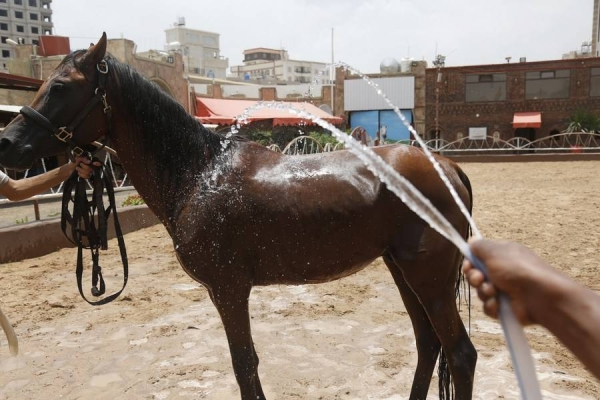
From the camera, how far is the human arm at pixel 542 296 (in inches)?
35.7

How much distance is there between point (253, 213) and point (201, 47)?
100254mm

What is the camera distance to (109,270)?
6688 millimetres

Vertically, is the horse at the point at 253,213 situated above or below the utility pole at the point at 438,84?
below

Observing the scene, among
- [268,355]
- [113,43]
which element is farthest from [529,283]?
[113,43]

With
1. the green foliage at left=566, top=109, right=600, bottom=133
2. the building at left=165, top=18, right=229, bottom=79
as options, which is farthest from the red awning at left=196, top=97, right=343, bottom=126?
the building at left=165, top=18, right=229, bottom=79

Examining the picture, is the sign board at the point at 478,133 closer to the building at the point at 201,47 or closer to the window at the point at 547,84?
the window at the point at 547,84

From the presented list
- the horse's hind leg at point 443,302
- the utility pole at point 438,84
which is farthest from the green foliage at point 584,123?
the horse's hind leg at point 443,302

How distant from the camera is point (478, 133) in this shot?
35438 millimetres

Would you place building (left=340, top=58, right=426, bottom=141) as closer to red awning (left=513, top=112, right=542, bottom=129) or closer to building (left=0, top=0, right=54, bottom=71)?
red awning (left=513, top=112, right=542, bottom=129)

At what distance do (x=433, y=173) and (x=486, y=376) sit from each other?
1.82 metres

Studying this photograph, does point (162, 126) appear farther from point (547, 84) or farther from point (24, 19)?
point (24, 19)

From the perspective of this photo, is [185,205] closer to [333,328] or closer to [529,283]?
[529,283]

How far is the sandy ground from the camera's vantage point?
11.5 ft

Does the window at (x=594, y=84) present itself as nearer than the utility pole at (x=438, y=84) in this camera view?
Yes
